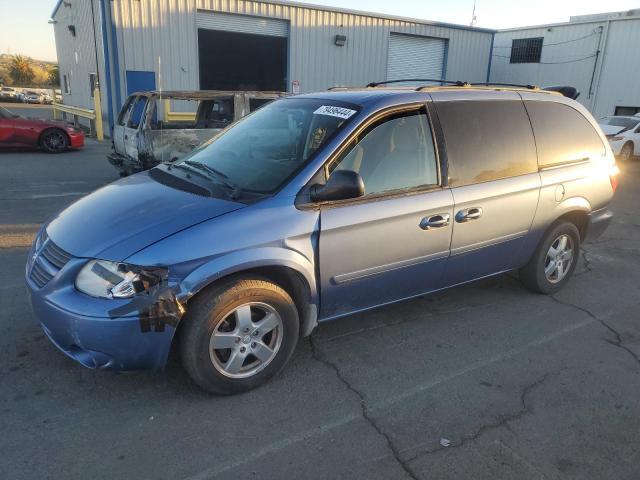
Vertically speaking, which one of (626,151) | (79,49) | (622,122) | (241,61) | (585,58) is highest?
(585,58)

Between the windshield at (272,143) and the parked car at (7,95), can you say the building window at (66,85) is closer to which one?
the parked car at (7,95)

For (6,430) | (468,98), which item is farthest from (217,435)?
(468,98)

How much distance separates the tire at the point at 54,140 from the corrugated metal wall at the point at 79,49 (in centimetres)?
388

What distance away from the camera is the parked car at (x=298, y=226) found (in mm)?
2656

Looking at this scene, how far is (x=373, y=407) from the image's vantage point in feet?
9.58

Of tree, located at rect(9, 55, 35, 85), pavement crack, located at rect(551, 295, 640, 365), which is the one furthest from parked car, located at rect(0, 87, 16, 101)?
pavement crack, located at rect(551, 295, 640, 365)

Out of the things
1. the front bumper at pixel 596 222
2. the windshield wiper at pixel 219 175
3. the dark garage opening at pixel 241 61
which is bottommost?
the front bumper at pixel 596 222

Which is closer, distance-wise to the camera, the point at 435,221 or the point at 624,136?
the point at 435,221

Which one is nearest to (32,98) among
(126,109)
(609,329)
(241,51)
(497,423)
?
(241,51)

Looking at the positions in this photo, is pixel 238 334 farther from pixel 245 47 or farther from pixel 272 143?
pixel 245 47

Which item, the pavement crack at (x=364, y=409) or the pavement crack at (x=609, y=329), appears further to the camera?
the pavement crack at (x=609, y=329)

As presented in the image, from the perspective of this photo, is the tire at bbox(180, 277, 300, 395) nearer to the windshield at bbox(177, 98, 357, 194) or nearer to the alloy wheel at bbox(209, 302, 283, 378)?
the alloy wheel at bbox(209, 302, 283, 378)

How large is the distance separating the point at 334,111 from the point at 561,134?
7.42 ft

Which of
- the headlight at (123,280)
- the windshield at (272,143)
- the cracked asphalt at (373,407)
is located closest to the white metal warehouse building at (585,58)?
the cracked asphalt at (373,407)
